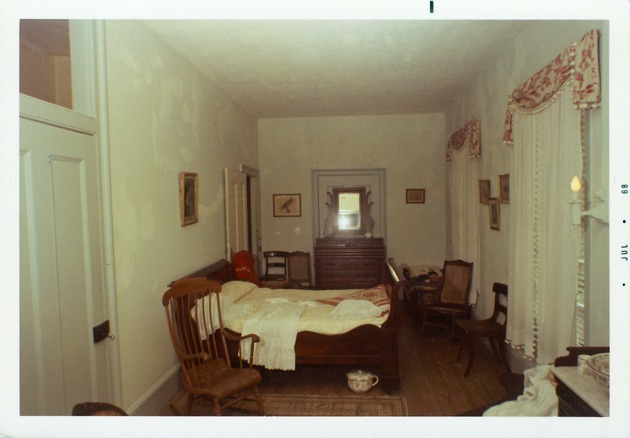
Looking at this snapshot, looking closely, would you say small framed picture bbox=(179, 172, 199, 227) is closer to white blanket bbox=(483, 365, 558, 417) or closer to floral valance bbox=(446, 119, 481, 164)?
white blanket bbox=(483, 365, 558, 417)

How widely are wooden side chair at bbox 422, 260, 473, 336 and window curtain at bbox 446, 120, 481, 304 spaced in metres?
0.10

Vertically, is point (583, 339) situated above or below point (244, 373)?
above

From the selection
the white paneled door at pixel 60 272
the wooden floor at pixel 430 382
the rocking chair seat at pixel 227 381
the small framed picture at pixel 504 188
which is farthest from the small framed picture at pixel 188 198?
the small framed picture at pixel 504 188

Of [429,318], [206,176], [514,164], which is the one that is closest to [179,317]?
[206,176]

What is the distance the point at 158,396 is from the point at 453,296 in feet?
12.2

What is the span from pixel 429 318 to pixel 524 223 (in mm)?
2722

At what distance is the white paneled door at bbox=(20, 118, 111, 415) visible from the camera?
2.13m

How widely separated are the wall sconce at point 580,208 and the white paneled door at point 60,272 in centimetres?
302

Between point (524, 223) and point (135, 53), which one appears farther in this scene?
point (524, 223)

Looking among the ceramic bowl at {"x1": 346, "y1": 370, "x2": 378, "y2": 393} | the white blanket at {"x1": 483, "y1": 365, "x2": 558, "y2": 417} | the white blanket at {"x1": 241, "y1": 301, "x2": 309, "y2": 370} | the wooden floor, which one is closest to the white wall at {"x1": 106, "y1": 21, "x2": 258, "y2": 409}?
the white blanket at {"x1": 241, "y1": 301, "x2": 309, "y2": 370}

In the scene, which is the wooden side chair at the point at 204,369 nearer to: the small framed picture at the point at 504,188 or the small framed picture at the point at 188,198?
the small framed picture at the point at 188,198

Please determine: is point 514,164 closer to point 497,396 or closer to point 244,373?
point 497,396

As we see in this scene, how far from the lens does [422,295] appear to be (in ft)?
19.0

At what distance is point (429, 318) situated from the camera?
5.88 meters
